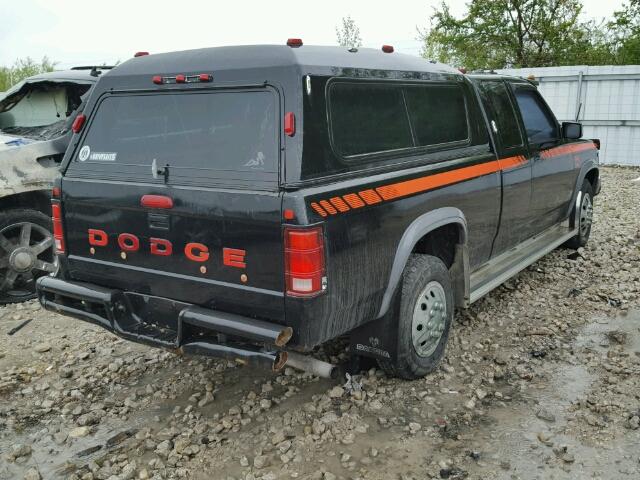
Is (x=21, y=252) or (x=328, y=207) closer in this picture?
(x=328, y=207)

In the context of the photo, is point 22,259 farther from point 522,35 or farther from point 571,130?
point 522,35

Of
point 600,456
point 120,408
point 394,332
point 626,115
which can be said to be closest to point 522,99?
point 394,332

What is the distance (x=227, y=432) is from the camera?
3543 millimetres

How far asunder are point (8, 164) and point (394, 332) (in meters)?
3.95

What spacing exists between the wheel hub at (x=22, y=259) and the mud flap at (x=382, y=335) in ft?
11.6

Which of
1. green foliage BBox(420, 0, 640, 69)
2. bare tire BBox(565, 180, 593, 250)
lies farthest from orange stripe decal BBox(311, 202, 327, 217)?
green foliage BBox(420, 0, 640, 69)

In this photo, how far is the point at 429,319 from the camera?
3.98 meters

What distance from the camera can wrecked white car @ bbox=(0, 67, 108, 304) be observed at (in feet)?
18.5

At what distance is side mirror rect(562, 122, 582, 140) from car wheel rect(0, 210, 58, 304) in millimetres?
4956

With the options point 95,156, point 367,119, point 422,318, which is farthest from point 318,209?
point 95,156

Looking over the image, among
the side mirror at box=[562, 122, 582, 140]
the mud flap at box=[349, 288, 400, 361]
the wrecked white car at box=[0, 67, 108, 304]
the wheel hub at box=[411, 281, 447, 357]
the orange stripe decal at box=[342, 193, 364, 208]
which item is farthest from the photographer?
the side mirror at box=[562, 122, 582, 140]

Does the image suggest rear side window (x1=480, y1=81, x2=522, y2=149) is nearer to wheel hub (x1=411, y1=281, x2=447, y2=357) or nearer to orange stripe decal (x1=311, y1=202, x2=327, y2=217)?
wheel hub (x1=411, y1=281, x2=447, y2=357)

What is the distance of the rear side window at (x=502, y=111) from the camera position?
486 centimetres

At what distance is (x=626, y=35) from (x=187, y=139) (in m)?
21.7
